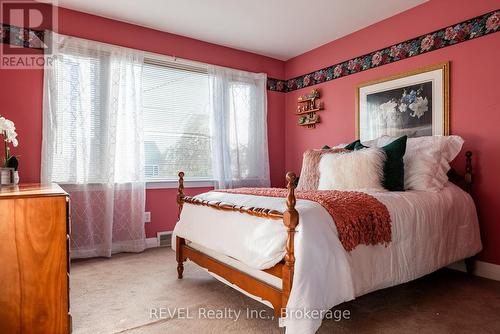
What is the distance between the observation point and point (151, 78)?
3.69m

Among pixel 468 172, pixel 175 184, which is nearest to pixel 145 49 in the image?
pixel 175 184

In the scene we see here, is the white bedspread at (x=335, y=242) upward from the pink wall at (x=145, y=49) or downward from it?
downward

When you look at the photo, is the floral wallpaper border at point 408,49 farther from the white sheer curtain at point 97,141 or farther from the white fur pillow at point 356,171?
the white sheer curtain at point 97,141

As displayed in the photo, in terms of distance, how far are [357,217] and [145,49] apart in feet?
9.84

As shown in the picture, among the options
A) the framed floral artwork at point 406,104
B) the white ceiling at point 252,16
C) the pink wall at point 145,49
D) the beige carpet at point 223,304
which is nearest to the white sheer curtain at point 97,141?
the pink wall at point 145,49

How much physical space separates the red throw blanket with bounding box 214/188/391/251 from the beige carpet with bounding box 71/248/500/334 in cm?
50

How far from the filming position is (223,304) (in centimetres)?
212

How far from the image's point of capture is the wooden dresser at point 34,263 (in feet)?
5.21

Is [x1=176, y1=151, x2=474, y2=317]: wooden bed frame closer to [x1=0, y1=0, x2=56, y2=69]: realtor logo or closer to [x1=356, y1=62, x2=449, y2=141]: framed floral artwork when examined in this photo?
[x1=356, y1=62, x2=449, y2=141]: framed floral artwork

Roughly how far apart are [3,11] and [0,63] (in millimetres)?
472

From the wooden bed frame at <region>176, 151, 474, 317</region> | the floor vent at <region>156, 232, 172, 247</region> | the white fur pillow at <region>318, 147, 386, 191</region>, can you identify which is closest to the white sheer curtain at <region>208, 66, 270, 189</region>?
the floor vent at <region>156, 232, 172, 247</region>

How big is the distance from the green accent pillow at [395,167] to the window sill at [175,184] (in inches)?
86.0

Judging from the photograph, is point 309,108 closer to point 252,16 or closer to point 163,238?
point 252,16

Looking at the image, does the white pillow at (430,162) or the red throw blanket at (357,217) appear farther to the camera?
the white pillow at (430,162)
